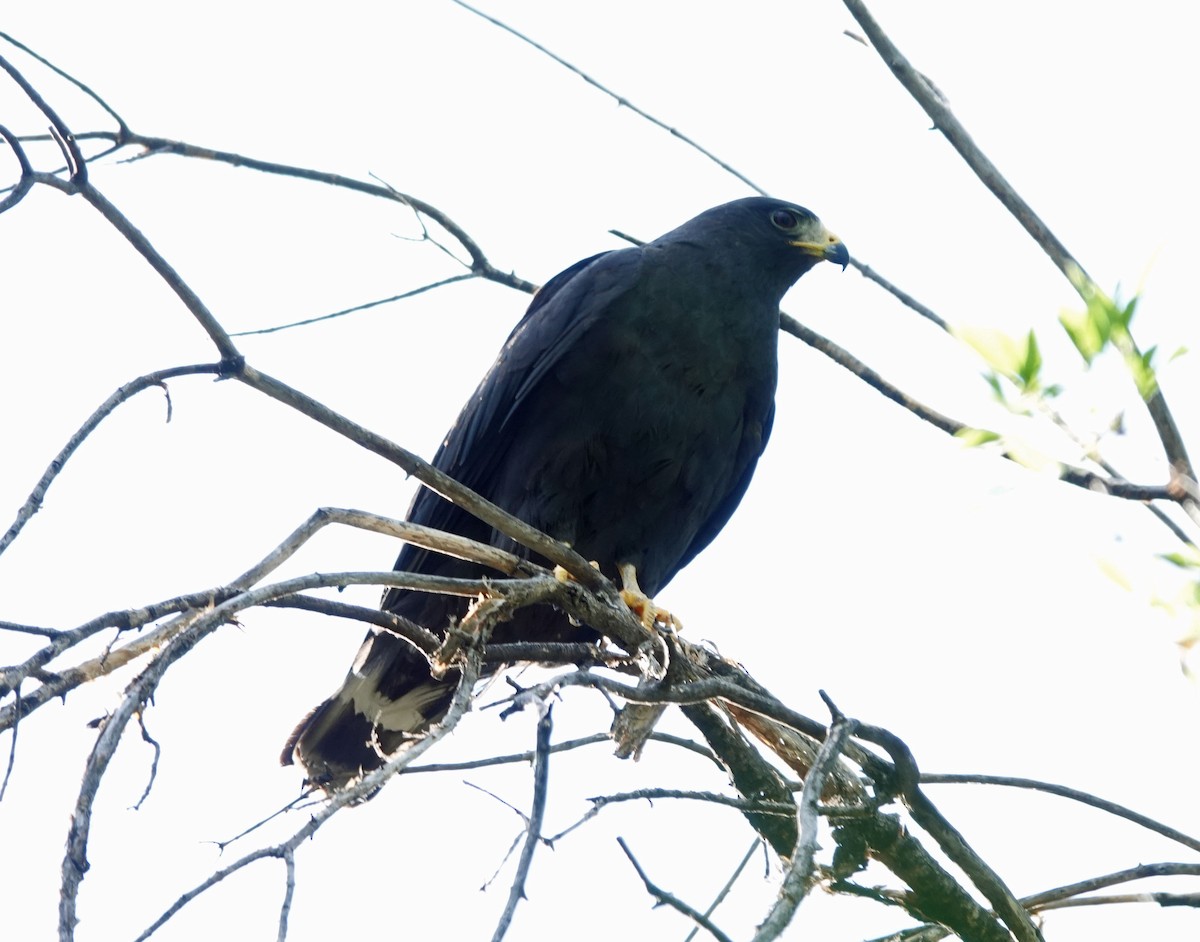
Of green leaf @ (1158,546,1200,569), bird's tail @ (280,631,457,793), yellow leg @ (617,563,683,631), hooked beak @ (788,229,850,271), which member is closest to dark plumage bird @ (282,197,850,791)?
bird's tail @ (280,631,457,793)

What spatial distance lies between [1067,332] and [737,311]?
3.32m

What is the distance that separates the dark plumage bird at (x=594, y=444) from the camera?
4938 mm

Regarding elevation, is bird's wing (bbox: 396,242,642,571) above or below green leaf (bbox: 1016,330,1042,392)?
above

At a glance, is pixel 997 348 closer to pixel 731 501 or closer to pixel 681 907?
pixel 681 907

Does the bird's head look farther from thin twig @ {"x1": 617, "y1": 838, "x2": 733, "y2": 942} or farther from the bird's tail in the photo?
thin twig @ {"x1": 617, "y1": 838, "x2": 733, "y2": 942}

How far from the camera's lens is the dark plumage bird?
494 centimetres

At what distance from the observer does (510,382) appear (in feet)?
16.9

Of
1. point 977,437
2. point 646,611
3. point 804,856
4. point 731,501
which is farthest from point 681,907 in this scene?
point 731,501

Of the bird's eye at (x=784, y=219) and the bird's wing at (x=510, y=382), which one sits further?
the bird's eye at (x=784, y=219)

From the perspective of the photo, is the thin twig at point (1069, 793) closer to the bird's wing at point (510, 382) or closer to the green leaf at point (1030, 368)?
the green leaf at point (1030, 368)

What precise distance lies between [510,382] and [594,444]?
1.52 ft

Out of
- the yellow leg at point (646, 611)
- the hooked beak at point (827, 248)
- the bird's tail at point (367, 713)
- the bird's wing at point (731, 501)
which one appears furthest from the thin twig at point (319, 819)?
the hooked beak at point (827, 248)

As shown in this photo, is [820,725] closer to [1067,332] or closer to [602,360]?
[1067,332]

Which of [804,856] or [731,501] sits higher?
[731,501]
